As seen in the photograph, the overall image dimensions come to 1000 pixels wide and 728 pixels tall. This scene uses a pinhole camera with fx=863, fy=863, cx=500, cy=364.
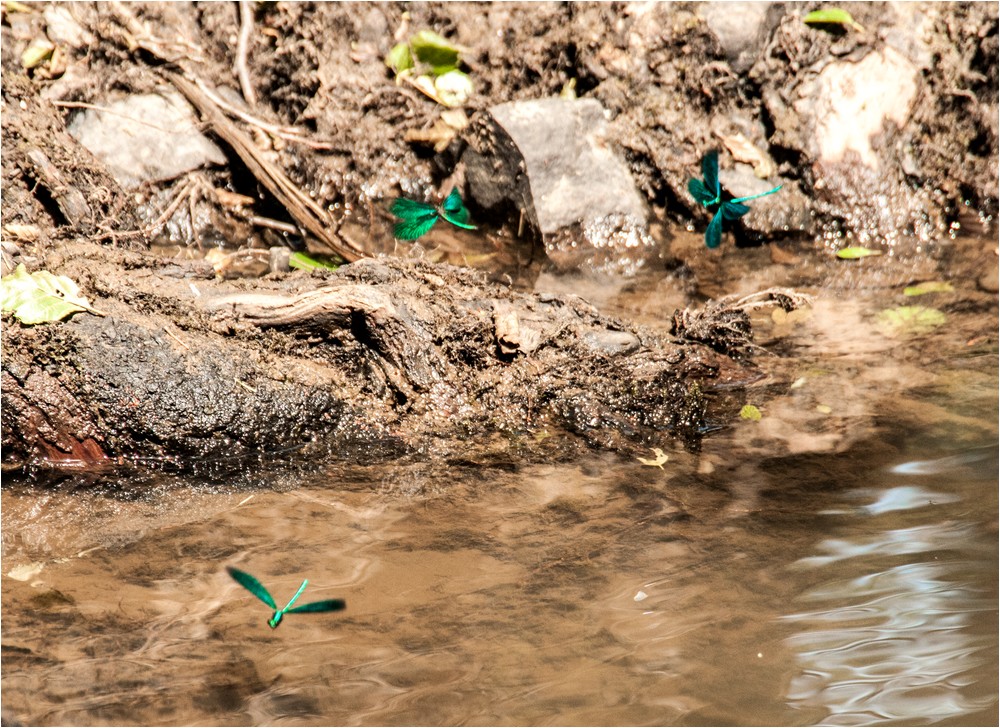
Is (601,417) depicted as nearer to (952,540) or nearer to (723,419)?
(723,419)

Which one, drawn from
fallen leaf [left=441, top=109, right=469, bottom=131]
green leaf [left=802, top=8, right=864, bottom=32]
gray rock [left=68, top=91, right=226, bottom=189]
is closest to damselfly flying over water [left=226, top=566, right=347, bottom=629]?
gray rock [left=68, top=91, right=226, bottom=189]

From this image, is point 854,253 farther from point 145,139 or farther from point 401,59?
point 145,139

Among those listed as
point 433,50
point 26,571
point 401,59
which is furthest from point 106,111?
point 26,571

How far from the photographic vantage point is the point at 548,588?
2619mm

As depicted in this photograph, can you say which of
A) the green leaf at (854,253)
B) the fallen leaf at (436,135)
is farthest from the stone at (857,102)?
the fallen leaf at (436,135)

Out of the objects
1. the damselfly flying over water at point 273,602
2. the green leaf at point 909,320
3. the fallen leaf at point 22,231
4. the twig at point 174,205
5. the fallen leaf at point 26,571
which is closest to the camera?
the damselfly flying over water at point 273,602

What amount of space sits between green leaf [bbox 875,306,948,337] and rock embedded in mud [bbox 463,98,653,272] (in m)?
1.40

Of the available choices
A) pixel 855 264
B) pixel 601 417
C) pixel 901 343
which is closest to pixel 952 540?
pixel 601 417

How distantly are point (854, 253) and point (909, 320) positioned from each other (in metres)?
0.86

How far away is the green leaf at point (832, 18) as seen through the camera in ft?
18.4

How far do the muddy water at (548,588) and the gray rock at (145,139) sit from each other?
101 inches

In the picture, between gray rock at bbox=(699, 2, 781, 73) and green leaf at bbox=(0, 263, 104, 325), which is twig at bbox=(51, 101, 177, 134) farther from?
gray rock at bbox=(699, 2, 781, 73)

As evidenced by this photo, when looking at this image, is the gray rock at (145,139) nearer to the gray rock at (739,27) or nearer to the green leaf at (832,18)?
the gray rock at (739,27)

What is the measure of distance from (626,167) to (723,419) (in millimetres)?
2407
